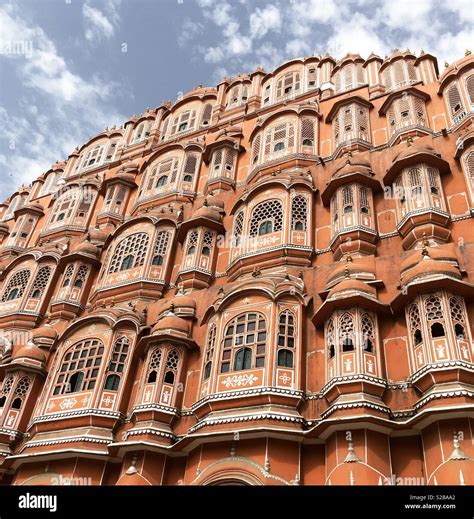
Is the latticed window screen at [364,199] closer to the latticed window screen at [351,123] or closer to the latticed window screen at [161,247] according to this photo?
the latticed window screen at [351,123]

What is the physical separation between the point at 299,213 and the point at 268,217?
4.09ft

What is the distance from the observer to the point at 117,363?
59.7 ft

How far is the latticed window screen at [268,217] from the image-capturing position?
20.9 metres

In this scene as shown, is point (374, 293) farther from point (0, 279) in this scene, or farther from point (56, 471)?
point (0, 279)

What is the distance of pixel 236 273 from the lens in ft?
67.3

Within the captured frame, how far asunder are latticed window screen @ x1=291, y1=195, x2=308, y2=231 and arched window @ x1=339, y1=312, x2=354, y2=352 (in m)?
6.11

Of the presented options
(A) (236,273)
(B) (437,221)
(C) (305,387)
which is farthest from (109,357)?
(B) (437,221)

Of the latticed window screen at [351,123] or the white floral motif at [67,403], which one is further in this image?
the latticed window screen at [351,123]

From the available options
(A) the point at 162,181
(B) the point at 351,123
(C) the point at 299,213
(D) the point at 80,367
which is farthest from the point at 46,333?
(B) the point at 351,123

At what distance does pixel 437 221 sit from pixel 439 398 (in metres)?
7.40

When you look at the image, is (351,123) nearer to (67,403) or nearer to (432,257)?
(432,257)

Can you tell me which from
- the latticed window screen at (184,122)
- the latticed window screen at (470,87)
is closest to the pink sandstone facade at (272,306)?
the latticed window screen at (470,87)

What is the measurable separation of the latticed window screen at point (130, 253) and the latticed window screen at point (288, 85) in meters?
13.6

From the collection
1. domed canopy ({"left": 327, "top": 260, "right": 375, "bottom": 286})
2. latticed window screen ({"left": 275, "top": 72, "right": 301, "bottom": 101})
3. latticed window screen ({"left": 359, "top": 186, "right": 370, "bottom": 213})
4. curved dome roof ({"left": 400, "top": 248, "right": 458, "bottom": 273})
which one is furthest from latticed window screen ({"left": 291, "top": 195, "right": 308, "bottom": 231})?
latticed window screen ({"left": 275, "top": 72, "right": 301, "bottom": 101})
